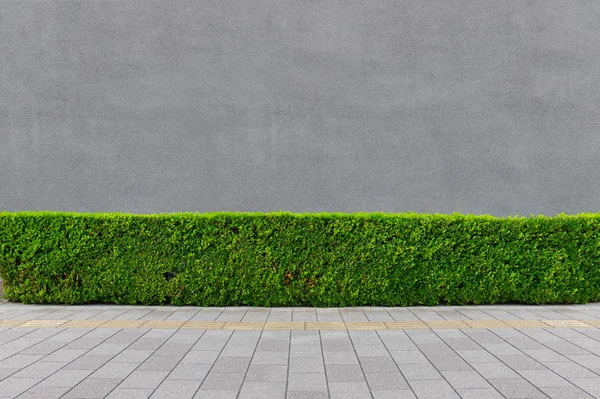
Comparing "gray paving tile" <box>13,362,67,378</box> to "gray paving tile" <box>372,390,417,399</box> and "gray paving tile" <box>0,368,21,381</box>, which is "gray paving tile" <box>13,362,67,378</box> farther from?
"gray paving tile" <box>372,390,417,399</box>

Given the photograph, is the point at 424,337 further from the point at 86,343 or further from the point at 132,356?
the point at 86,343

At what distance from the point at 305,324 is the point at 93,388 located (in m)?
2.90

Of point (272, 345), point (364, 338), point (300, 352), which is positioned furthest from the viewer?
point (364, 338)

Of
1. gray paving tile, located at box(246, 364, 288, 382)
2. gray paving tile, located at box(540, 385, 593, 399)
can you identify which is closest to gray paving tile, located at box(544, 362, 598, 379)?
gray paving tile, located at box(540, 385, 593, 399)

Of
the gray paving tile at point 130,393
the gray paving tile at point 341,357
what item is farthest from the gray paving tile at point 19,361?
the gray paving tile at point 341,357

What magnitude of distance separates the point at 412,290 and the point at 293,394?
12.5 ft

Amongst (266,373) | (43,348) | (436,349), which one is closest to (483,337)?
(436,349)

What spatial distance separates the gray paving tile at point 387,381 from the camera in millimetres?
3703

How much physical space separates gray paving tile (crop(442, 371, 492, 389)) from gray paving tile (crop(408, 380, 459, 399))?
10 cm

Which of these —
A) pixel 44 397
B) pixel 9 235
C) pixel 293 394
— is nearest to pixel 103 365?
pixel 44 397

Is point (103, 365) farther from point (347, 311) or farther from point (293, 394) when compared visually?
point (347, 311)

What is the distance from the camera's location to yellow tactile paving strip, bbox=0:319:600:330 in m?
5.68

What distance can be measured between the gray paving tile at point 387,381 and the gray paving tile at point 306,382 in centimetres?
45

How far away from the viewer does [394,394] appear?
3582 millimetres
